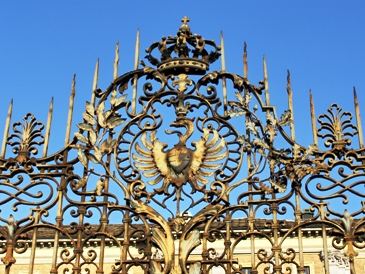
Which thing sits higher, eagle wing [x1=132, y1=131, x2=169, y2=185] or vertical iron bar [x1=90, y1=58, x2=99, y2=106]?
vertical iron bar [x1=90, y1=58, x2=99, y2=106]

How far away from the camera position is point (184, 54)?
30.2ft

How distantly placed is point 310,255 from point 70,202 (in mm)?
9959

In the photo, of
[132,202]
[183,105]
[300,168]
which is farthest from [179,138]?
[300,168]

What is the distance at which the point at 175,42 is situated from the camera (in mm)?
9281

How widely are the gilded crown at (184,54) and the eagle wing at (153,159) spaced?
111cm

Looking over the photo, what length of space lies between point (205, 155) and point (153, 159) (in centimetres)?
67

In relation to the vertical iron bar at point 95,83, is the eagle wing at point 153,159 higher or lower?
lower

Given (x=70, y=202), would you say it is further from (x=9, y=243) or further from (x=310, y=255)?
(x=310, y=255)

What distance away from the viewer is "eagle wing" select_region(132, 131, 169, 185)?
8366 mm

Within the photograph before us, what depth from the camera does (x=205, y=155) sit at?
8.42 metres

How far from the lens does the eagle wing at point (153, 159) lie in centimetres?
837

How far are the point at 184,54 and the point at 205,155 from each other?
1.62 metres

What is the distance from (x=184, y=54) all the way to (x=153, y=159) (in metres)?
1.68

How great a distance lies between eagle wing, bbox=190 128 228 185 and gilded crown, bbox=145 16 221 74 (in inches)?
41.0
